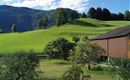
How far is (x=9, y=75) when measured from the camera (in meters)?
22.0

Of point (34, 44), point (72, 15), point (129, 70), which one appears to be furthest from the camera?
point (72, 15)

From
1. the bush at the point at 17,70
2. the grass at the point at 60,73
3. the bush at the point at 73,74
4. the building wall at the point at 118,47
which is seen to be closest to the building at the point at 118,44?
the building wall at the point at 118,47

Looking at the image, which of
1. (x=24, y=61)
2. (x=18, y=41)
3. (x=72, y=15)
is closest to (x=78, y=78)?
(x=24, y=61)

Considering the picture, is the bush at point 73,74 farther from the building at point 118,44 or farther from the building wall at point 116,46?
the building wall at point 116,46

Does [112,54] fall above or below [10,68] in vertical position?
below

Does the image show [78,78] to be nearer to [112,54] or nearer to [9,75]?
[9,75]

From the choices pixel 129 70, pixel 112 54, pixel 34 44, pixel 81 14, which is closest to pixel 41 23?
pixel 81 14

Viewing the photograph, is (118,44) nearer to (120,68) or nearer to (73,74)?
(120,68)

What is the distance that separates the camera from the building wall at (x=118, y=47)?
2271 inches

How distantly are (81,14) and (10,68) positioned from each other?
16325 centimetres

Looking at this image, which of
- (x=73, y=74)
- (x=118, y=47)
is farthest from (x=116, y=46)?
(x=73, y=74)

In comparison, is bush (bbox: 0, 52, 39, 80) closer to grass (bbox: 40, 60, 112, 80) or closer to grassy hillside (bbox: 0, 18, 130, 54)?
grass (bbox: 40, 60, 112, 80)

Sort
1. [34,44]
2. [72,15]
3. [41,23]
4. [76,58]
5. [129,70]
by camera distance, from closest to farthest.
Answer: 1. [129,70]
2. [76,58]
3. [34,44]
4. [72,15]
5. [41,23]

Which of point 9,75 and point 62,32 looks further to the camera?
point 62,32
